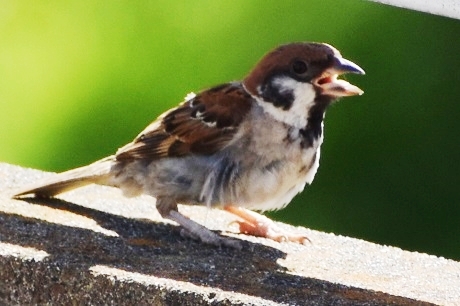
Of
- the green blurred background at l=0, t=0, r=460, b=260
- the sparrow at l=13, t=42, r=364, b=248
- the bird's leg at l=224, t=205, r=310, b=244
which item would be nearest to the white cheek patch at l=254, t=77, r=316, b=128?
the sparrow at l=13, t=42, r=364, b=248

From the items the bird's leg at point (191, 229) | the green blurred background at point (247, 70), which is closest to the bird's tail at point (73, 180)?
the bird's leg at point (191, 229)

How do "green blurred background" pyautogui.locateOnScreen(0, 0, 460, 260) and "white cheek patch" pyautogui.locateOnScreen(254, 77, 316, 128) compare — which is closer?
"white cheek patch" pyautogui.locateOnScreen(254, 77, 316, 128)

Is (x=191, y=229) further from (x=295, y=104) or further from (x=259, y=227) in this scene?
(x=295, y=104)

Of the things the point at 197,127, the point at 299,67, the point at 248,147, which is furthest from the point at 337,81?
the point at 197,127

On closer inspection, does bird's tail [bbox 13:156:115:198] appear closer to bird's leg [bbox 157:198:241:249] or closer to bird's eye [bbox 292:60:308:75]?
bird's leg [bbox 157:198:241:249]

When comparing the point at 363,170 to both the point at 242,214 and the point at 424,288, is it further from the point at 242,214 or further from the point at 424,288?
the point at 424,288

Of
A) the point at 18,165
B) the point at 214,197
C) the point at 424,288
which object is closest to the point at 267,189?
the point at 214,197
